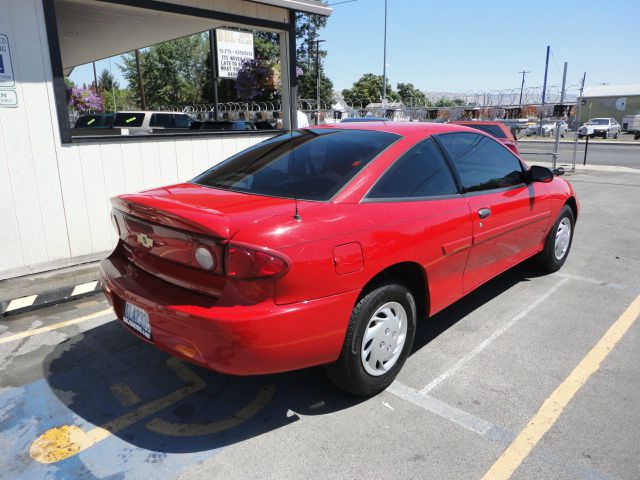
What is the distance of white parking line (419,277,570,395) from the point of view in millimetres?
3109

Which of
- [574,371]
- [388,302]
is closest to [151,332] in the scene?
[388,302]

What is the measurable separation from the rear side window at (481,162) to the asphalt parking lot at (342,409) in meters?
1.17

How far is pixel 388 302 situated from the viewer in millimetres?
2871

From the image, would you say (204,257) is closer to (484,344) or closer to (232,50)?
(484,344)

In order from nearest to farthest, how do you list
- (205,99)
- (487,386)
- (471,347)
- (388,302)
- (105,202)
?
1. (388,302)
2. (487,386)
3. (471,347)
4. (105,202)
5. (205,99)

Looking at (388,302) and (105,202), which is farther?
(105,202)

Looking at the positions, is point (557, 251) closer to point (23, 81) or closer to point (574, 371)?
point (574, 371)

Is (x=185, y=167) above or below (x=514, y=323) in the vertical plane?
above

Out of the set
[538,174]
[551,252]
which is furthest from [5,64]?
[551,252]

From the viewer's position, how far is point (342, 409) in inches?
112

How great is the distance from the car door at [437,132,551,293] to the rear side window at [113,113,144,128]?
12911 mm

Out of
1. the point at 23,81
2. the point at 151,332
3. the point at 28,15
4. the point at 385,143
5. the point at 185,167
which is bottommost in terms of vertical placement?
the point at 151,332

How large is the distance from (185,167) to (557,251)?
4.76 metres

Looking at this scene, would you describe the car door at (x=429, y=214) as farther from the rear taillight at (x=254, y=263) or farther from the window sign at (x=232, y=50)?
the window sign at (x=232, y=50)
